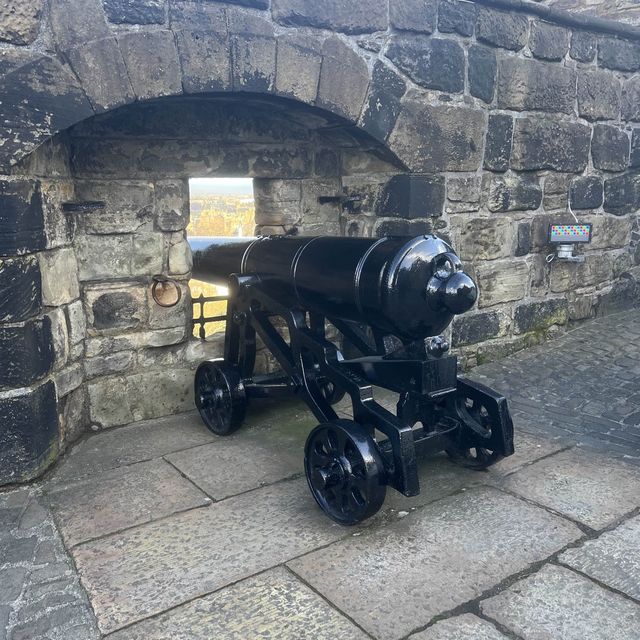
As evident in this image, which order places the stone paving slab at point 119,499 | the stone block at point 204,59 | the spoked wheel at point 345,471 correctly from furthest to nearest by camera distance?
the stone block at point 204,59 → the stone paving slab at point 119,499 → the spoked wheel at point 345,471

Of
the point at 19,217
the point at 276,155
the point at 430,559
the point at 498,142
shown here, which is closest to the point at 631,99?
the point at 498,142

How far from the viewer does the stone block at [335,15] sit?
3.56 m

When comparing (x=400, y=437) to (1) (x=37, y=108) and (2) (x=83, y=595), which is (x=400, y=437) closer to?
(2) (x=83, y=595)

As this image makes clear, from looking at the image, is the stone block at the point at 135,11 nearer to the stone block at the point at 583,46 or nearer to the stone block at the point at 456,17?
the stone block at the point at 456,17

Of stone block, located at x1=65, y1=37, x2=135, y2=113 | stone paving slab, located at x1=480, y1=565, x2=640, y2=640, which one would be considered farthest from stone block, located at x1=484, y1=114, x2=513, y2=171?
stone paving slab, located at x1=480, y1=565, x2=640, y2=640

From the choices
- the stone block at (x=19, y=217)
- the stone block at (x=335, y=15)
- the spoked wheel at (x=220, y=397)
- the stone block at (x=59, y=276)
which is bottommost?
the spoked wheel at (x=220, y=397)

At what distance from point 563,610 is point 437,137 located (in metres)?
3.07

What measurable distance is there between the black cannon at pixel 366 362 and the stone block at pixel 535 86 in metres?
2.21

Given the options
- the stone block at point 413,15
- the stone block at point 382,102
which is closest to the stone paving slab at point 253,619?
the stone block at point 382,102

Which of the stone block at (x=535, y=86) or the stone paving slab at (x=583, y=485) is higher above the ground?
the stone block at (x=535, y=86)

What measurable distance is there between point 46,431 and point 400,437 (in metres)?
1.83

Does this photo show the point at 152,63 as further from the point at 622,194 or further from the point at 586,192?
the point at 622,194

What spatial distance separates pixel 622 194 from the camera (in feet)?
18.6

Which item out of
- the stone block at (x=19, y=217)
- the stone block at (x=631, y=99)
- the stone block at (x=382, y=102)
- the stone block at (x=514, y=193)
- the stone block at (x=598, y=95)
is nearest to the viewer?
the stone block at (x=19, y=217)
